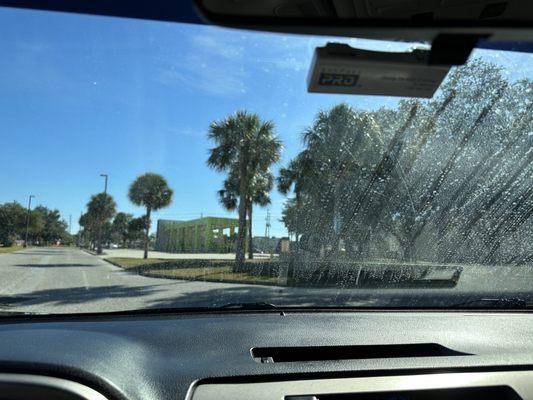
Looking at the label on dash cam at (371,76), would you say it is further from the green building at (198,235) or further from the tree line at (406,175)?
the green building at (198,235)

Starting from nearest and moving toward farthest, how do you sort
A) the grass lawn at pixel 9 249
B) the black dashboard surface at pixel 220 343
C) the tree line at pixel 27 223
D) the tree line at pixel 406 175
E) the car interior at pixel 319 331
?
the car interior at pixel 319 331, the black dashboard surface at pixel 220 343, the tree line at pixel 406 175, the tree line at pixel 27 223, the grass lawn at pixel 9 249

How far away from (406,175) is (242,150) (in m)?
1.76

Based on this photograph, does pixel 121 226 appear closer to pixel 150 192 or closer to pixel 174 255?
pixel 174 255

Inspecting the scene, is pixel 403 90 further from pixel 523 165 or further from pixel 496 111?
pixel 523 165

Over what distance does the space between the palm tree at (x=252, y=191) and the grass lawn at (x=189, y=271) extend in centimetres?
53

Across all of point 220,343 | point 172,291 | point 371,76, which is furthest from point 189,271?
point 371,76

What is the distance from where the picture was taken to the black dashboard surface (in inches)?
96.5

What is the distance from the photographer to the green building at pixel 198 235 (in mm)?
4379

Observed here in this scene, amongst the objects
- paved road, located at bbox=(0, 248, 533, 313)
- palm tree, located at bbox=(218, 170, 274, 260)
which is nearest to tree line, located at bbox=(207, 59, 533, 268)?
palm tree, located at bbox=(218, 170, 274, 260)

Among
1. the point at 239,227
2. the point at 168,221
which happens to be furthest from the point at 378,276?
the point at 168,221

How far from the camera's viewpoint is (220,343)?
313cm

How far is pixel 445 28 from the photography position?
1.74 m

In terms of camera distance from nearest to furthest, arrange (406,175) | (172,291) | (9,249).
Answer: (172,291) < (406,175) < (9,249)

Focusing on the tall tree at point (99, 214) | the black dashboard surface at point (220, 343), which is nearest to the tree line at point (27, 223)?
the tall tree at point (99, 214)
